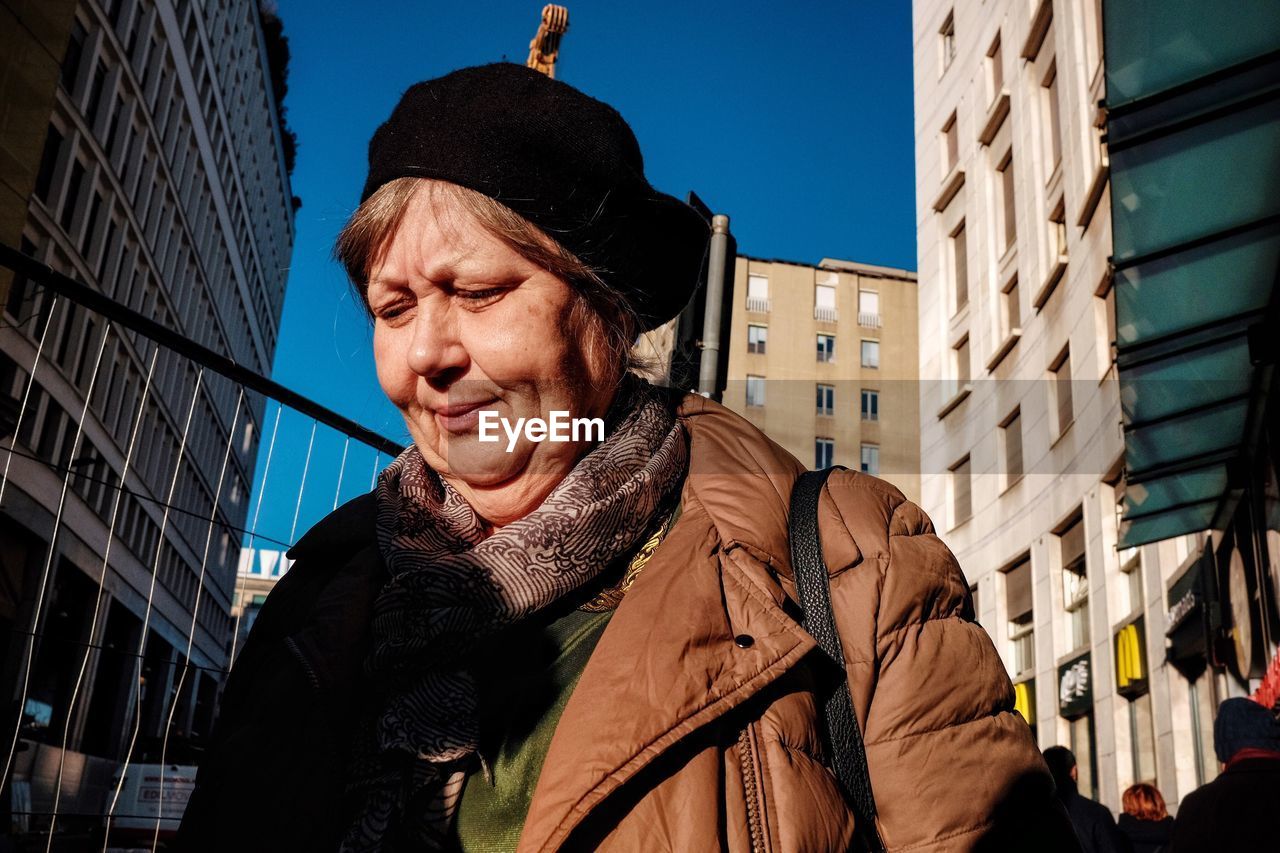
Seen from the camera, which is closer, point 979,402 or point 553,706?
point 553,706

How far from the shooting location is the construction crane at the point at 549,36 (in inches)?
319

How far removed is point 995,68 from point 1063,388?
862 centimetres

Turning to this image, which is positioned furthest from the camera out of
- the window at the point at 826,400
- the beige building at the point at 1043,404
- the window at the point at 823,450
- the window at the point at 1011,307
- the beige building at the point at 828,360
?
the window at the point at 826,400

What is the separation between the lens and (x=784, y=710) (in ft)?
4.62

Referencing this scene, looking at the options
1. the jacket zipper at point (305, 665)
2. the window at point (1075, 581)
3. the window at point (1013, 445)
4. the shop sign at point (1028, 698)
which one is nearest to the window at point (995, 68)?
the window at point (1013, 445)

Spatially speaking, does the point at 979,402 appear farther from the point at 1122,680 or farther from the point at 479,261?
the point at 479,261

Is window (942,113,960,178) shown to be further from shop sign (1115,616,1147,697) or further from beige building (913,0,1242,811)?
shop sign (1115,616,1147,697)

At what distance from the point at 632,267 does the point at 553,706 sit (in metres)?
0.75

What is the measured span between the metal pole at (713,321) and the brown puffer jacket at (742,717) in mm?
2223

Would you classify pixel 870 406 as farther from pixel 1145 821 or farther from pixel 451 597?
pixel 451 597

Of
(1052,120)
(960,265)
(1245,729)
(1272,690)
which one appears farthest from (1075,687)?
(1245,729)

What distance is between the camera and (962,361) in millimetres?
24219

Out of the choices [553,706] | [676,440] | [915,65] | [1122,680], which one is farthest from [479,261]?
[915,65]

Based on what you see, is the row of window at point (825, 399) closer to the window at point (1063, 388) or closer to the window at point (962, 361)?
the window at point (962, 361)
